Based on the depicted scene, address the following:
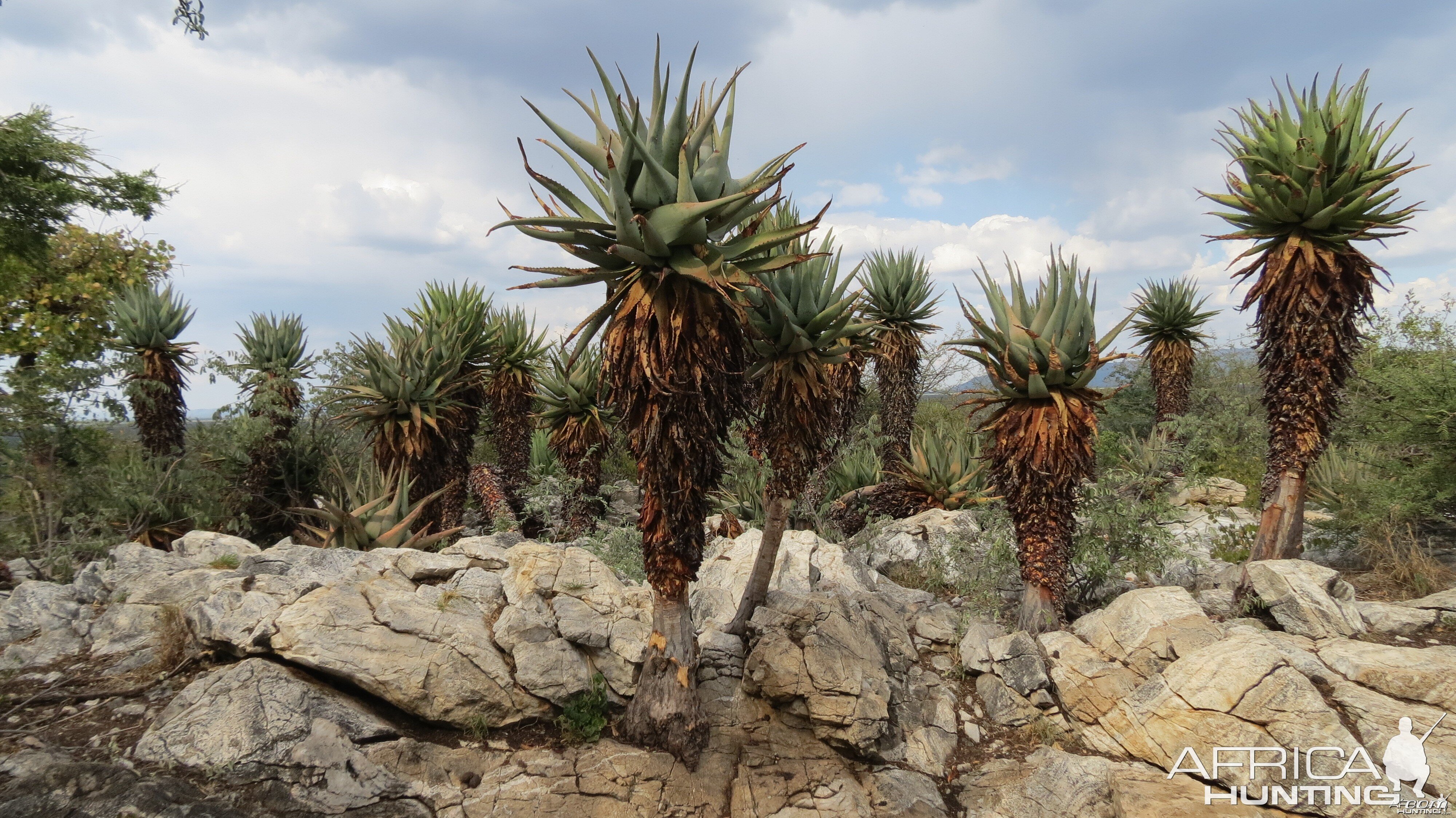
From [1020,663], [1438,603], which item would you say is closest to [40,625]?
[1020,663]

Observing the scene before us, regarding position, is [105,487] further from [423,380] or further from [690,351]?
[690,351]

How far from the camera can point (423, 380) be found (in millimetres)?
11703

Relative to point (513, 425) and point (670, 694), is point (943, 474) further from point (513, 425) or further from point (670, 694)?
point (670, 694)

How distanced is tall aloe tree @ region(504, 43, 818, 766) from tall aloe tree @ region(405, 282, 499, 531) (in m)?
7.94

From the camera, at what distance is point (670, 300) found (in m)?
5.31

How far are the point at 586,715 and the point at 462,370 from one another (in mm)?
9301

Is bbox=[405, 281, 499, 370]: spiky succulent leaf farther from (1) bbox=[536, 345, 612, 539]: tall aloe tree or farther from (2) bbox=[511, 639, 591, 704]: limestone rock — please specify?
(2) bbox=[511, 639, 591, 704]: limestone rock

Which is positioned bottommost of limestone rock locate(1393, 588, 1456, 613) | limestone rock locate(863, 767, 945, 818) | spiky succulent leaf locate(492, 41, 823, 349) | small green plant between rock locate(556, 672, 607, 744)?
limestone rock locate(863, 767, 945, 818)

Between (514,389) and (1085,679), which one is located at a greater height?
(514,389)

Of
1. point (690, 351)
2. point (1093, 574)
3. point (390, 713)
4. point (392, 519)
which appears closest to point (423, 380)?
point (392, 519)

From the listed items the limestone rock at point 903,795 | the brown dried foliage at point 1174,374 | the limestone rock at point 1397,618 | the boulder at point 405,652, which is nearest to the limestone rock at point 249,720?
the boulder at point 405,652

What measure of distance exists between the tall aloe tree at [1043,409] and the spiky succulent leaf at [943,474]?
5183 mm

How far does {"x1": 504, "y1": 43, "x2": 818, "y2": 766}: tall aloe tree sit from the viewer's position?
499 cm

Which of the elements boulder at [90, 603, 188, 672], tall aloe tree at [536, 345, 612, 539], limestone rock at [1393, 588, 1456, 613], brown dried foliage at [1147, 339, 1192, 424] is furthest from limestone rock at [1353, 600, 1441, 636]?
boulder at [90, 603, 188, 672]
